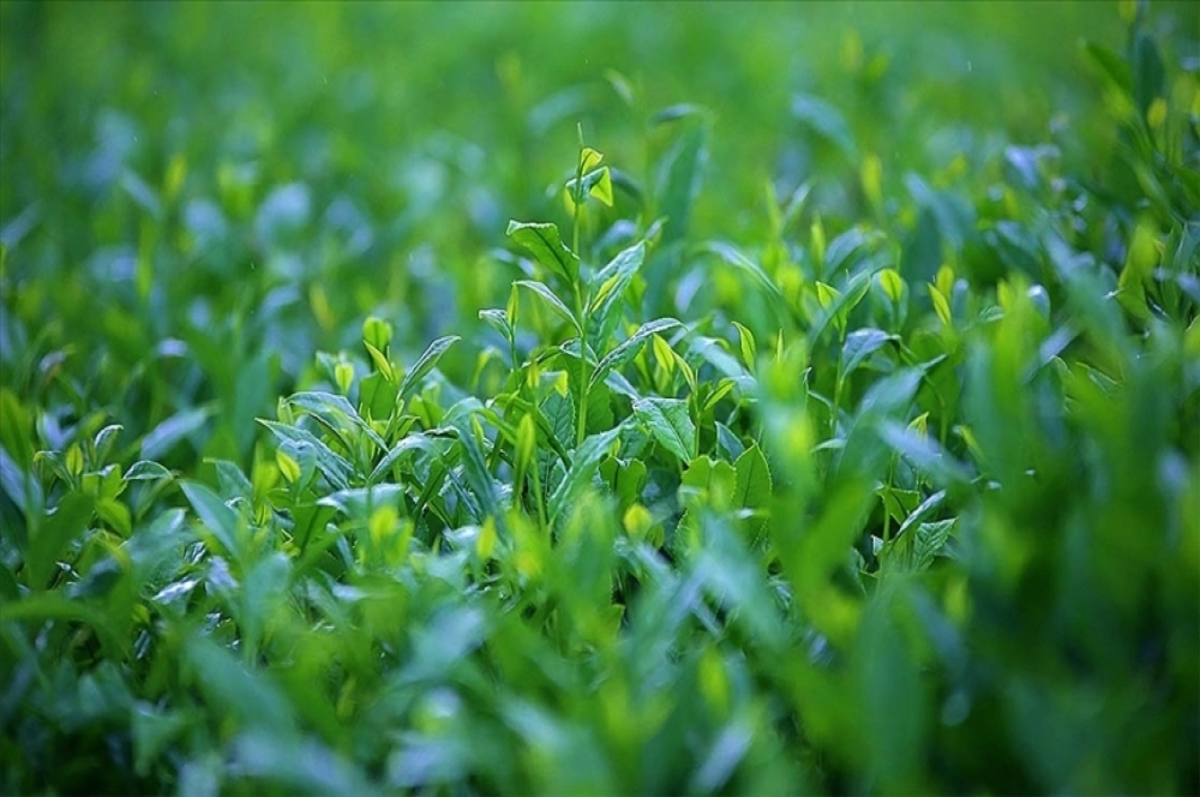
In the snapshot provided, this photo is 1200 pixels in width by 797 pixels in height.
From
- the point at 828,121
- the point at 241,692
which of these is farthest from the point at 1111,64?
the point at 241,692

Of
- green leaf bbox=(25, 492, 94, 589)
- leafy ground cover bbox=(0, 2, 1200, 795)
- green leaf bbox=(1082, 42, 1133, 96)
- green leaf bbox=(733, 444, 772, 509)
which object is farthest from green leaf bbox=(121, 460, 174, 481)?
green leaf bbox=(1082, 42, 1133, 96)

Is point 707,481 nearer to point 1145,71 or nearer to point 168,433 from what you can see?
point 168,433

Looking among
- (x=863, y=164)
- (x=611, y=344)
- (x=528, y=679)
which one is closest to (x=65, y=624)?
(x=528, y=679)

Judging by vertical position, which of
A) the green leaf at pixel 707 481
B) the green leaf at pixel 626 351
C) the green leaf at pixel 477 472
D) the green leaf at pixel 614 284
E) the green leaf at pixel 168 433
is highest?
the green leaf at pixel 614 284

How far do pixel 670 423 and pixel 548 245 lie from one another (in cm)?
29

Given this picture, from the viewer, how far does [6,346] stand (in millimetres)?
2246

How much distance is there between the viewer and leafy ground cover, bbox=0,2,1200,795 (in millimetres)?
1165

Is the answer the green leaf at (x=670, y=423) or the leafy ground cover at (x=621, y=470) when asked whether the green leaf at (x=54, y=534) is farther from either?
the green leaf at (x=670, y=423)

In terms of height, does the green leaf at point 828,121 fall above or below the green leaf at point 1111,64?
below

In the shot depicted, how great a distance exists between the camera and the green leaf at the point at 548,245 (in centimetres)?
159

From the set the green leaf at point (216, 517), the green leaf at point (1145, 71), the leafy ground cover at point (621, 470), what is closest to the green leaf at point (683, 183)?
the leafy ground cover at point (621, 470)

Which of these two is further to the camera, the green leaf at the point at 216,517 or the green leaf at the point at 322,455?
the green leaf at the point at 322,455

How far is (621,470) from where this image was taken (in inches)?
65.4

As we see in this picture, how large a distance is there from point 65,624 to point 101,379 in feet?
3.01
